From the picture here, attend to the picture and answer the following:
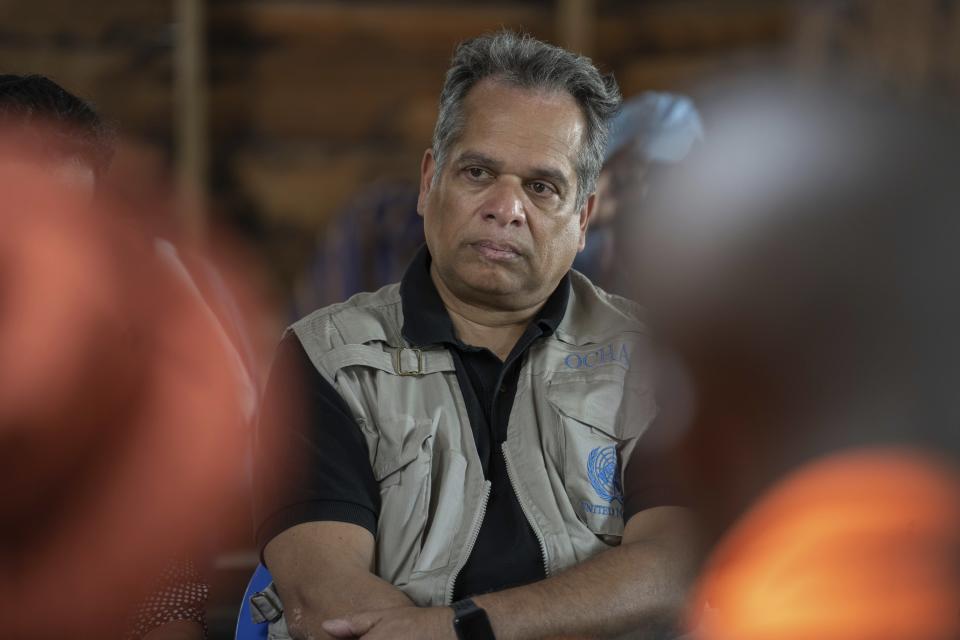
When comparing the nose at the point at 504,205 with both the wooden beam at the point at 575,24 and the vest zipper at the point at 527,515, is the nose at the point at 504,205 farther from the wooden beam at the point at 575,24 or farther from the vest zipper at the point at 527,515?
the wooden beam at the point at 575,24

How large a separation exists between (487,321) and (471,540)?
0.30 m

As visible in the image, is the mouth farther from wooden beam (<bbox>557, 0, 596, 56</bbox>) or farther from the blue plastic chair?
wooden beam (<bbox>557, 0, 596, 56</bbox>)

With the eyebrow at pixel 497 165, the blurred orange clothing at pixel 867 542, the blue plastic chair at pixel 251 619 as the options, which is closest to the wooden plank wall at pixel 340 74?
the eyebrow at pixel 497 165

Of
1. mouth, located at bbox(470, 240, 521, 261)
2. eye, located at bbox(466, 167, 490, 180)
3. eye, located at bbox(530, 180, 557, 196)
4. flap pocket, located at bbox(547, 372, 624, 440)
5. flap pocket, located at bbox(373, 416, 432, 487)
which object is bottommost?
flap pocket, located at bbox(373, 416, 432, 487)

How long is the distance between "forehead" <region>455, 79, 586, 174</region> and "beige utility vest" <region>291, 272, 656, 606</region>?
23 centimetres

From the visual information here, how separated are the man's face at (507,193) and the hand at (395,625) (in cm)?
42

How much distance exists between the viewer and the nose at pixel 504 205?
1.32 m

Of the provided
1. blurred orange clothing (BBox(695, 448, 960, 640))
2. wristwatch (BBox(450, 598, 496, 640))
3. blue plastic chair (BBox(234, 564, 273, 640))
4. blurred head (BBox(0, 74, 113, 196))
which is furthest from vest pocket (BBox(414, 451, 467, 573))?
blurred orange clothing (BBox(695, 448, 960, 640))

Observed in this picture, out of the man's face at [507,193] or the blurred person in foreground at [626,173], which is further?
the blurred person in foreground at [626,173]

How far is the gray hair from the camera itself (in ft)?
4.37

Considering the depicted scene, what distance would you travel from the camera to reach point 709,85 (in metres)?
0.57

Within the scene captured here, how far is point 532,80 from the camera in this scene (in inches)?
52.5

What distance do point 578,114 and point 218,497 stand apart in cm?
68

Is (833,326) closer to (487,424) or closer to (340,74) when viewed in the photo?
(487,424)
